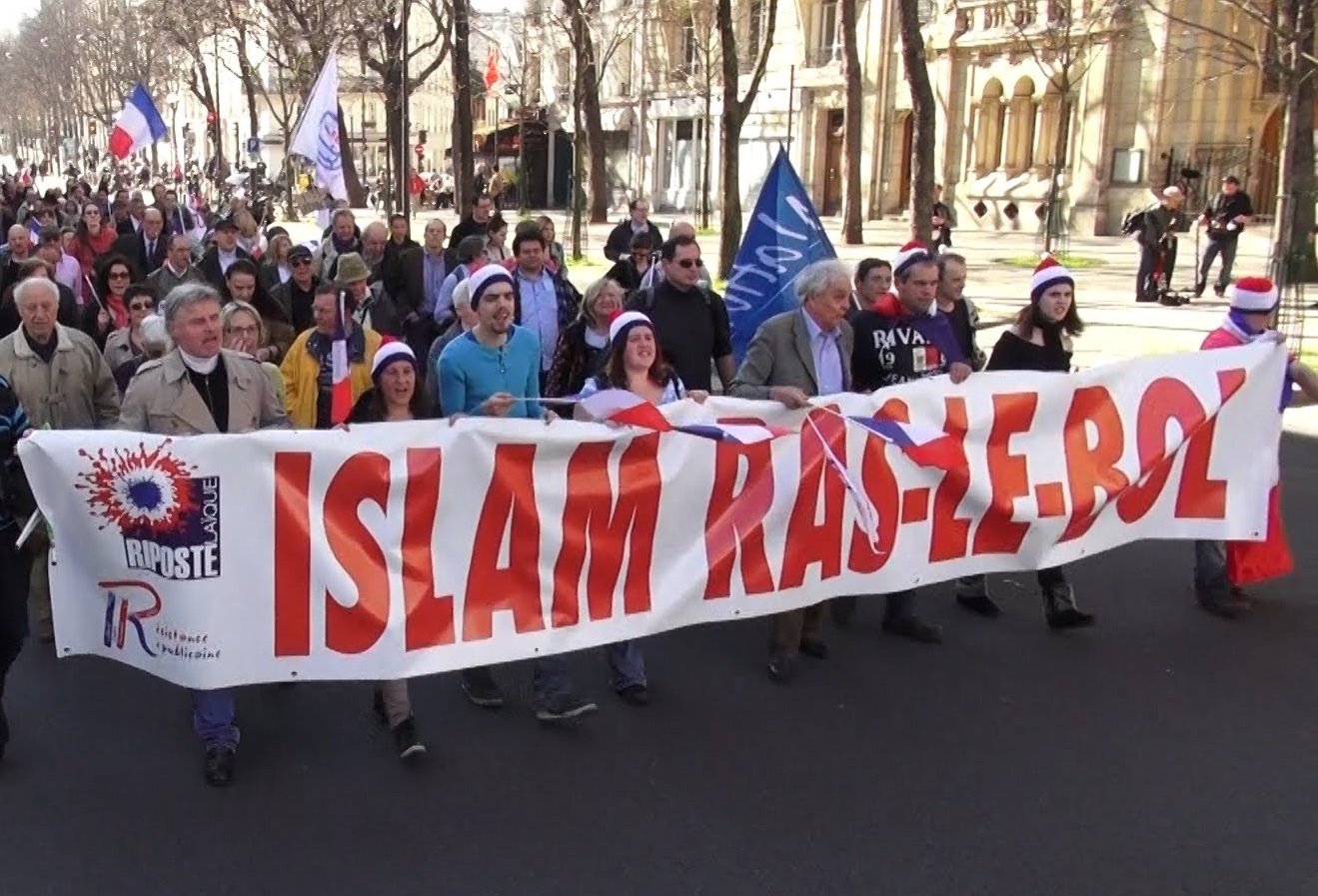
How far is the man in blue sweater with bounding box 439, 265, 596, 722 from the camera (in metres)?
5.26

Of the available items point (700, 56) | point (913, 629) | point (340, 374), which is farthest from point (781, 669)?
point (700, 56)

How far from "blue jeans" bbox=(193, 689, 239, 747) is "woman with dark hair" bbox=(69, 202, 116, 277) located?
29.1 ft

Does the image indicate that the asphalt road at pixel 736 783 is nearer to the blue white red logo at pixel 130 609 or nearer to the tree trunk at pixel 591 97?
the blue white red logo at pixel 130 609

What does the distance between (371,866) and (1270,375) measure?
15.8 feet

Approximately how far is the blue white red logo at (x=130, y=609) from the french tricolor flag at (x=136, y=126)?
52.3ft

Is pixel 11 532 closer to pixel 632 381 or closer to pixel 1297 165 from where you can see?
pixel 632 381

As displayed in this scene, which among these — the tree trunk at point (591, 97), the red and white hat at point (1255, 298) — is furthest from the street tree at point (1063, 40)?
the red and white hat at point (1255, 298)

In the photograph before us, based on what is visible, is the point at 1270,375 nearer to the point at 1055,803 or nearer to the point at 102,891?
the point at 1055,803

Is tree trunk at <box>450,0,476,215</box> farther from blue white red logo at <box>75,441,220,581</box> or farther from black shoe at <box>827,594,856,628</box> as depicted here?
blue white red logo at <box>75,441,220,581</box>

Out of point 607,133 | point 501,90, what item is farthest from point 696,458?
point 501,90

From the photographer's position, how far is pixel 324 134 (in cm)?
1427

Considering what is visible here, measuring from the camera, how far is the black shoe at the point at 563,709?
16.4 ft

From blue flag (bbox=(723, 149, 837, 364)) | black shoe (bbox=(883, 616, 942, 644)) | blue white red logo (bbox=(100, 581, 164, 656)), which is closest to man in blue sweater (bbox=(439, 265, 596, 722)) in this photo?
blue white red logo (bbox=(100, 581, 164, 656))

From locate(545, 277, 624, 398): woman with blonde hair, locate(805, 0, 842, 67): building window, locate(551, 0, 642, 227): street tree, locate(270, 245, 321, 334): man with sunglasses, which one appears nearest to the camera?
locate(545, 277, 624, 398): woman with blonde hair
